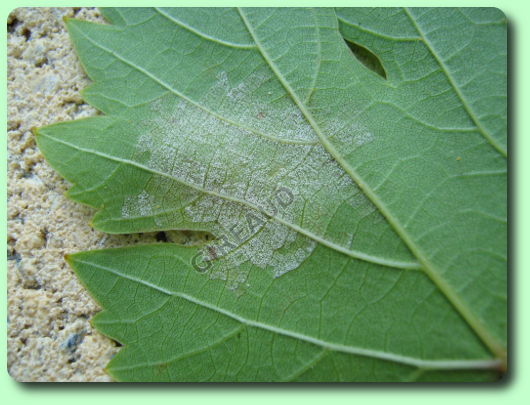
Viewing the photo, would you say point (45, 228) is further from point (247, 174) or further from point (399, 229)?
point (399, 229)

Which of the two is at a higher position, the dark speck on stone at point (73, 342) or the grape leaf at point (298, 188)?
the grape leaf at point (298, 188)

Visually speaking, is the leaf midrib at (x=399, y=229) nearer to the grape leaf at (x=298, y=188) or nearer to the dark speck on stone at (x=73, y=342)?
the grape leaf at (x=298, y=188)

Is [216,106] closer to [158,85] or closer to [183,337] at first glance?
[158,85]

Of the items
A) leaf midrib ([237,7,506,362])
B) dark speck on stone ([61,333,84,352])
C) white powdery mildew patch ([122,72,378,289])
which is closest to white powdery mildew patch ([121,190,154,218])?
white powdery mildew patch ([122,72,378,289])

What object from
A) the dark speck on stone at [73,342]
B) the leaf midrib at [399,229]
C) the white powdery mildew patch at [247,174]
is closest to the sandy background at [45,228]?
the dark speck on stone at [73,342]

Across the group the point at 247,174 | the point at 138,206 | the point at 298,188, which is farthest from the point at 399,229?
the point at 138,206

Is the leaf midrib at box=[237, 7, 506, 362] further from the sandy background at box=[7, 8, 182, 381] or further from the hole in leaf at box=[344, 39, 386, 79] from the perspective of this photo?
the sandy background at box=[7, 8, 182, 381]
